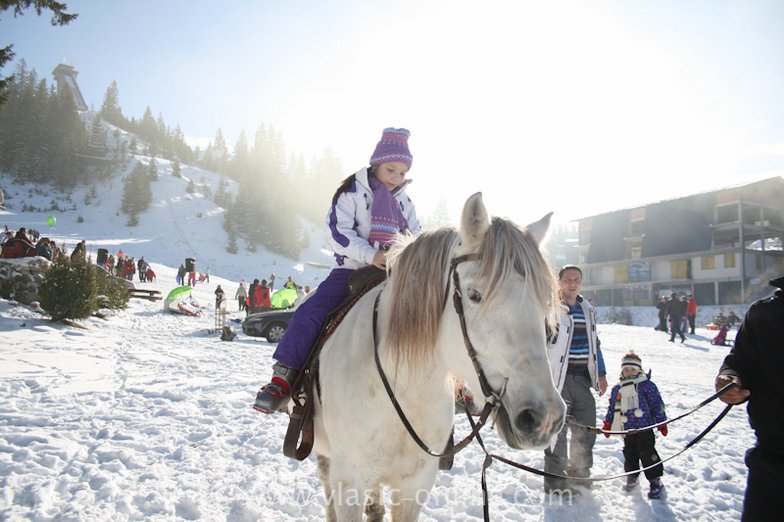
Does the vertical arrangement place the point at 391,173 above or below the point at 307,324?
above

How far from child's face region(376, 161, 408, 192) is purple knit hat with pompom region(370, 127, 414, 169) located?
33mm

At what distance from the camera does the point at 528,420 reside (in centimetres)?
123

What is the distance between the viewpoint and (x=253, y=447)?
4664 millimetres

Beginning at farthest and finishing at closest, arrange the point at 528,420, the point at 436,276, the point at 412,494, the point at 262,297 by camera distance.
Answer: the point at 262,297, the point at 412,494, the point at 436,276, the point at 528,420

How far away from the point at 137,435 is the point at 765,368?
6174mm

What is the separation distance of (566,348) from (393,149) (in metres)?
2.72

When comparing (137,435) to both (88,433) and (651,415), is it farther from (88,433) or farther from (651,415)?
(651,415)

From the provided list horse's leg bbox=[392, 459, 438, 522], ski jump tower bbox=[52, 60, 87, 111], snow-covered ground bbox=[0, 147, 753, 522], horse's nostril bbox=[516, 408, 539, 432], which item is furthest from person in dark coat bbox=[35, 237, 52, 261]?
ski jump tower bbox=[52, 60, 87, 111]

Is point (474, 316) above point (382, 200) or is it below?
below

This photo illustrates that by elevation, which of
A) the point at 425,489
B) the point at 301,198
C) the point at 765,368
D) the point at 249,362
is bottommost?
the point at 249,362

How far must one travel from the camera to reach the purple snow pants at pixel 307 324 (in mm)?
2385

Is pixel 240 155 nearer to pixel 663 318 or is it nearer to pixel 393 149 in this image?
pixel 663 318

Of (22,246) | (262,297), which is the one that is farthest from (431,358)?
(262,297)

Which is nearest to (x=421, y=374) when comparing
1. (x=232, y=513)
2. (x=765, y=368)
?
(x=765, y=368)
